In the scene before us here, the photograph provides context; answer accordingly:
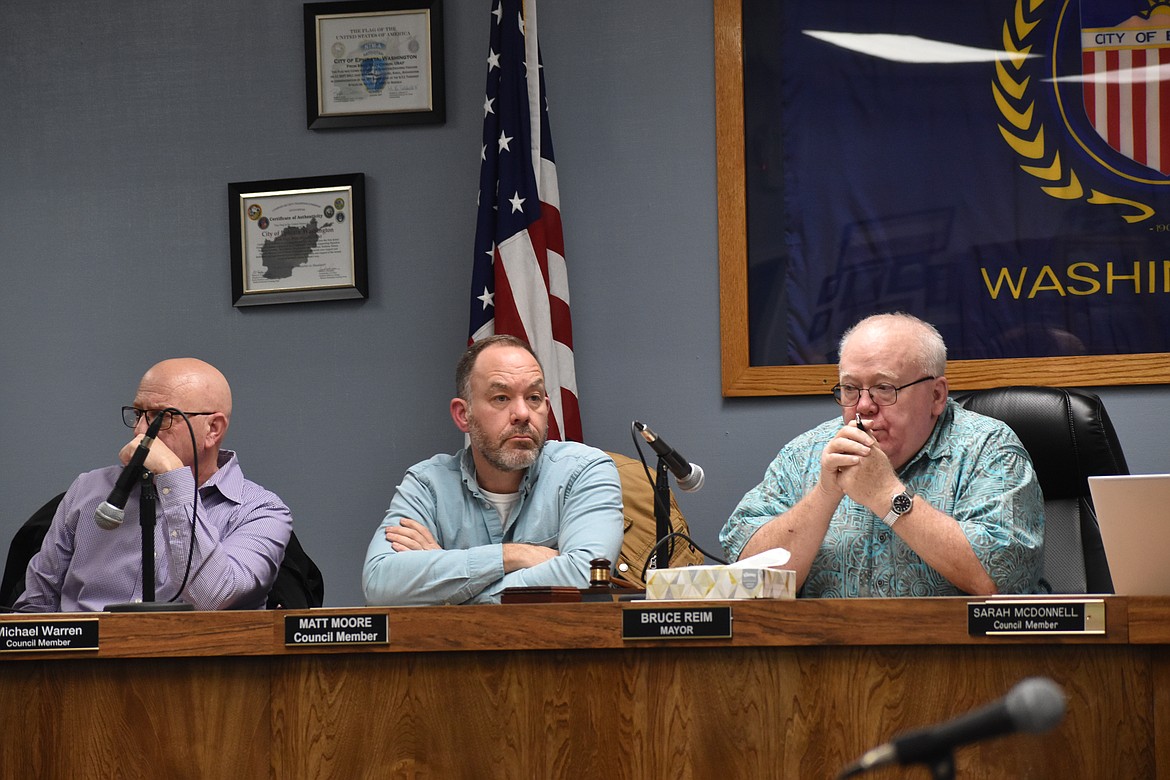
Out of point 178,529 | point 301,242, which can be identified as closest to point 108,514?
point 178,529

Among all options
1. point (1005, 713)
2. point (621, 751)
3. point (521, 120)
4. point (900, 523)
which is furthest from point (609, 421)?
point (1005, 713)

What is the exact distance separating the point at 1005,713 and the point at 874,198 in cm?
265

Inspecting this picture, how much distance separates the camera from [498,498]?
8.99ft

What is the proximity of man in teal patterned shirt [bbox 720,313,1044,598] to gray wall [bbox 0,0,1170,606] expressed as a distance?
75 centimetres

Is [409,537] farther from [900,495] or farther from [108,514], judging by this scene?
[900,495]

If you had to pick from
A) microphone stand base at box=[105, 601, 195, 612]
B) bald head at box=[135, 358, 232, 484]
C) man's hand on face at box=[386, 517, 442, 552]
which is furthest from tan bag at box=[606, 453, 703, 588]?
microphone stand base at box=[105, 601, 195, 612]

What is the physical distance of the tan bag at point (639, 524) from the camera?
2875mm

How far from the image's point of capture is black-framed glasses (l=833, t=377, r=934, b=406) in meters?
2.43

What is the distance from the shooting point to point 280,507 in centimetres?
290

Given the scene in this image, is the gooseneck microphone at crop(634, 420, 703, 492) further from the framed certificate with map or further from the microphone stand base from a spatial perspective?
the framed certificate with map

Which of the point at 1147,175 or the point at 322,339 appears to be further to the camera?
the point at 322,339

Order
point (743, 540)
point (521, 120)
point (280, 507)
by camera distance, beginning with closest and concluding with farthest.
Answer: point (743, 540) < point (280, 507) < point (521, 120)

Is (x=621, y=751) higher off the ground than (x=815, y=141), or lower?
lower

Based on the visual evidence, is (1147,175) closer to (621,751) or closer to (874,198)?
(874,198)
